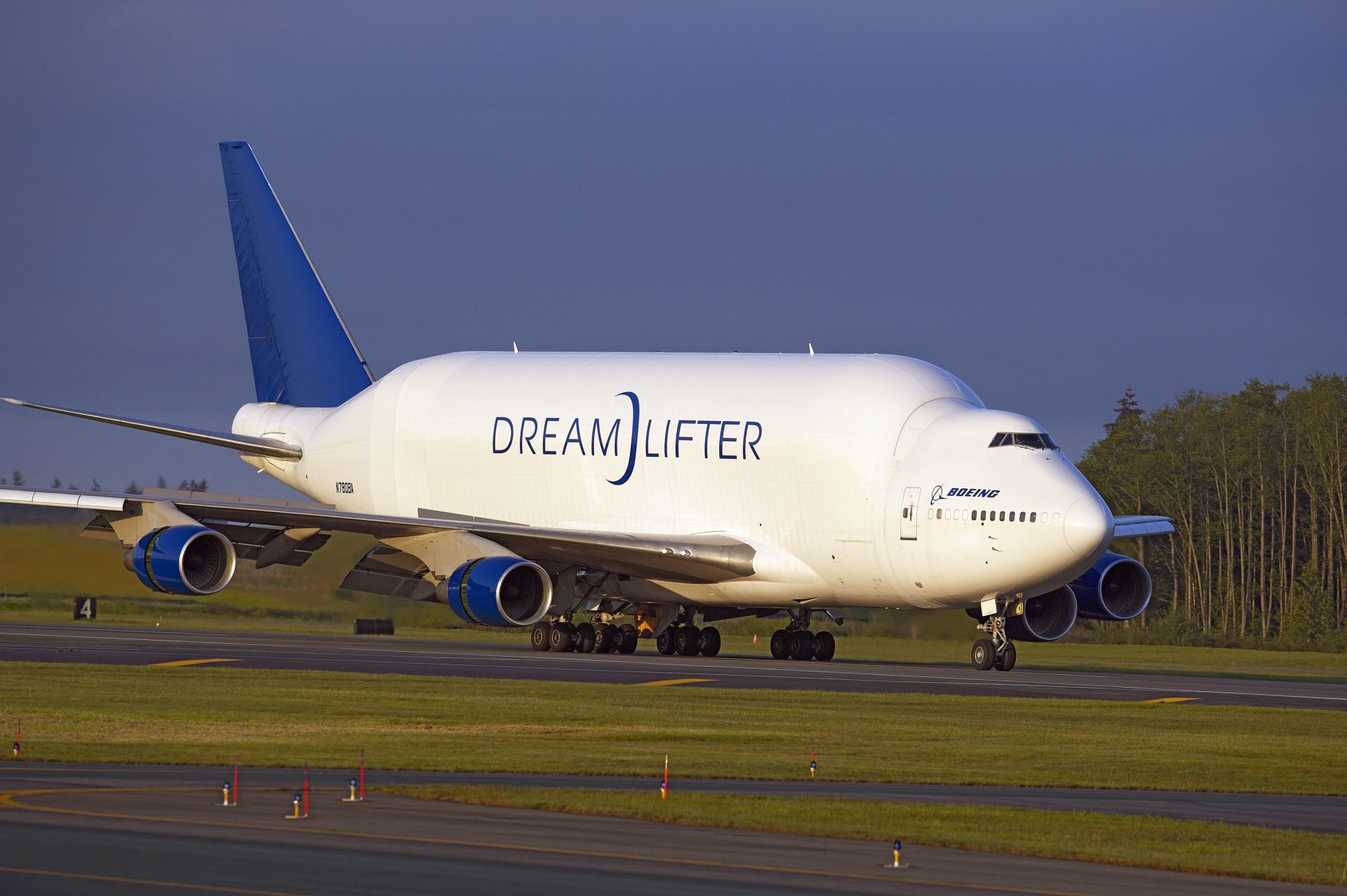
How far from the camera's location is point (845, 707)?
3031cm

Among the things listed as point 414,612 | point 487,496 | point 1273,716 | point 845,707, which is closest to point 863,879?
point 845,707

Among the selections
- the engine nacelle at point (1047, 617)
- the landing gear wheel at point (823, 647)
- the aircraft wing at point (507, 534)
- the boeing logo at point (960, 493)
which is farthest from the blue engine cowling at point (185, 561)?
the engine nacelle at point (1047, 617)

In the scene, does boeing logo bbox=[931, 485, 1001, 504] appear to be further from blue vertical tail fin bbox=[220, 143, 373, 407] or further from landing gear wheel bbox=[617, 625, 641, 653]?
blue vertical tail fin bbox=[220, 143, 373, 407]

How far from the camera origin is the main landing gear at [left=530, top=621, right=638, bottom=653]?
148 ft

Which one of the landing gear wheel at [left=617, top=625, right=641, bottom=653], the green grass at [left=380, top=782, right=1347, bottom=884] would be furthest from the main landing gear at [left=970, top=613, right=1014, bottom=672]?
the green grass at [left=380, top=782, right=1347, bottom=884]

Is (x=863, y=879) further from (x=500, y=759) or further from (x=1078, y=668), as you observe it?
(x=1078, y=668)

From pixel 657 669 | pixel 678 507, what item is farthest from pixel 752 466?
pixel 657 669

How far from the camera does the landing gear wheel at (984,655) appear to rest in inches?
1588

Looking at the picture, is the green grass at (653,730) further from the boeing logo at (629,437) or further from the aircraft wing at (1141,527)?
the aircraft wing at (1141,527)

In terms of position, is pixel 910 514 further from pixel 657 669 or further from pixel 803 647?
pixel 803 647

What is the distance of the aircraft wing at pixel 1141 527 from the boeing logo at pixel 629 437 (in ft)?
30.3

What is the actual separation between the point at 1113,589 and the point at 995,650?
5.78m

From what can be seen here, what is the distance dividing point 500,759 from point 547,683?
11.6 metres

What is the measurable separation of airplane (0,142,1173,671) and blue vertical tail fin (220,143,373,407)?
2.56 meters
